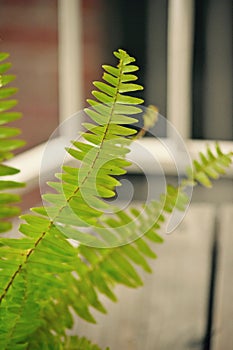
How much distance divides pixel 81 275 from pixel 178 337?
1.40ft

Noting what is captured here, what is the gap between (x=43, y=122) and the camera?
2670mm

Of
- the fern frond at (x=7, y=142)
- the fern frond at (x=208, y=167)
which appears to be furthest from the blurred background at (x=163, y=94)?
the fern frond at (x=7, y=142)

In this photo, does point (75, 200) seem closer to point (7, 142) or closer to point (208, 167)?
point (7, 142)

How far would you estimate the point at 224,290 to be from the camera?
50.3 inches

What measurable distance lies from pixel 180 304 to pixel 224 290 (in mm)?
88

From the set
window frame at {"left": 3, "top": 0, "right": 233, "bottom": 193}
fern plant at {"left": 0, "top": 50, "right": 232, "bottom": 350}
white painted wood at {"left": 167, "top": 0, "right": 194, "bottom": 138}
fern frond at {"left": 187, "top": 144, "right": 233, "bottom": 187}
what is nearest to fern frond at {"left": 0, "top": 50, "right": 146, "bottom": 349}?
fern plant at {"left": 0, "top": 50, "right": 232, "bottom": 350}

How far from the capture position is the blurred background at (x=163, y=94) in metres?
1.17

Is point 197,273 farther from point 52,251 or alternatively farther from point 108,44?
point 108,44

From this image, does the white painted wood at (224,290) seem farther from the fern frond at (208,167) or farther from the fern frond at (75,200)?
the fern frond at (75,200)

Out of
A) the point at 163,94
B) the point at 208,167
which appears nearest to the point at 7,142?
the point at 208,167

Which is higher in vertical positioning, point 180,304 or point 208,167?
point 208,167

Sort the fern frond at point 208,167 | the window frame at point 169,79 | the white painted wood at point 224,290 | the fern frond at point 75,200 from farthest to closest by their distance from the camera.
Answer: the window frame at point 169,79 < the white painted wood at point 224,290 < the fern frond at point 208,167 < the fern frond at point 75,200

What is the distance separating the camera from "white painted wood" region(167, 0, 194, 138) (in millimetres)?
1910

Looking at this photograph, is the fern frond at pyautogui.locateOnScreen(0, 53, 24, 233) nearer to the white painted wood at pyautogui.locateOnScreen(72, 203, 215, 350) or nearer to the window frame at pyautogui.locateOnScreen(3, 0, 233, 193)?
the white painted wood at pyautogui.locateOnScreen(72, 203, 215, 350)
